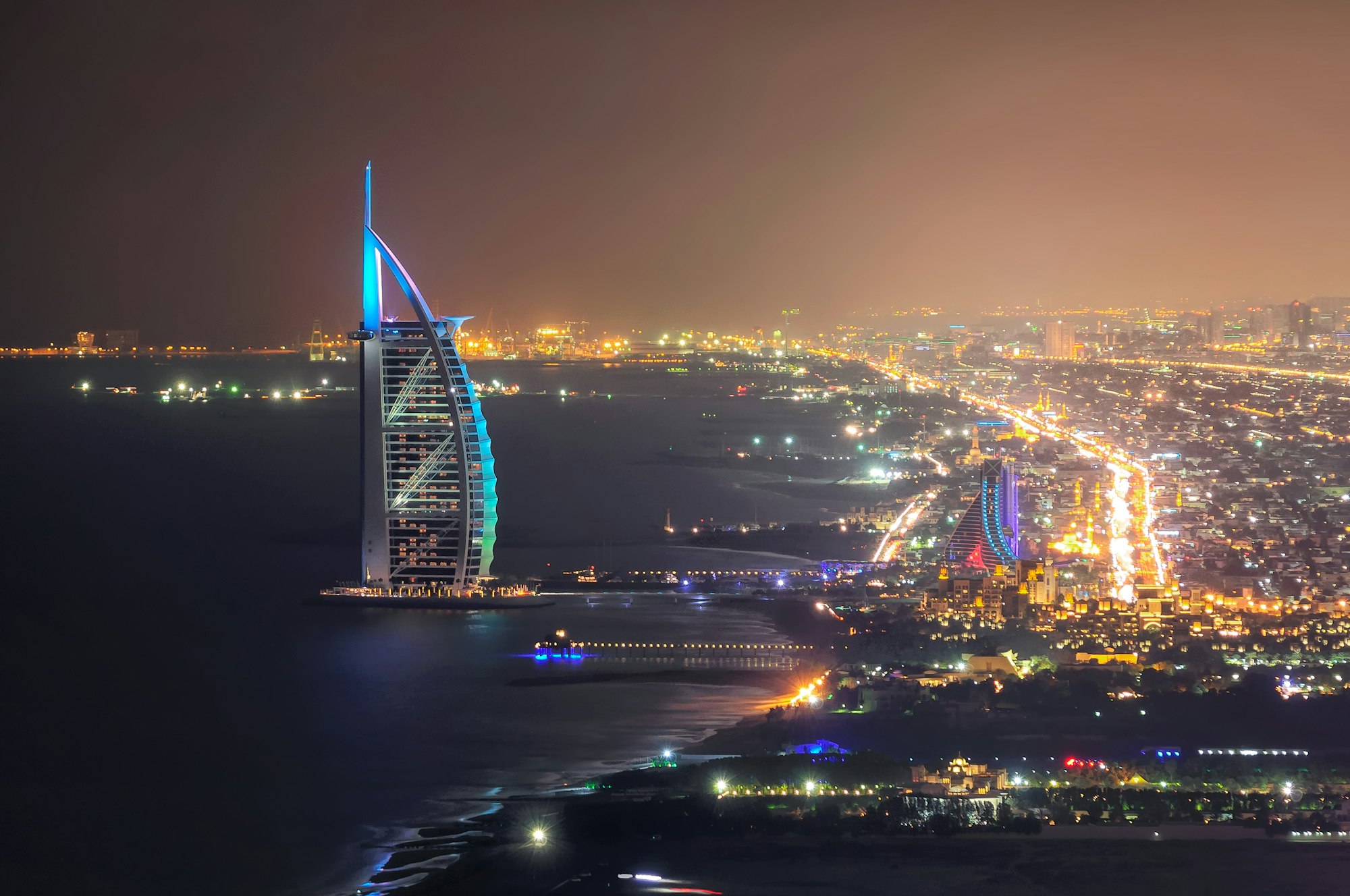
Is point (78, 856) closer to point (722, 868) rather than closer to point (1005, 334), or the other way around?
point (722, 868)

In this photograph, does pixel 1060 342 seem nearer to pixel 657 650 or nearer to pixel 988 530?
pixel 988 530

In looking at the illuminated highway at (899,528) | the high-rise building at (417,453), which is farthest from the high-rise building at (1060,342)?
the high-rise building at (417,453)

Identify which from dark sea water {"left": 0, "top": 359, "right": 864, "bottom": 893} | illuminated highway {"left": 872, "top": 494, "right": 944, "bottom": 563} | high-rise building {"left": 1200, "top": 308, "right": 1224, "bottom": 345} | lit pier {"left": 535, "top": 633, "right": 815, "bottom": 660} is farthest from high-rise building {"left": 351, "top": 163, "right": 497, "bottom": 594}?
high-rise building {"left": 1200, "top": 308, "right": 1224, "bottom": 345}

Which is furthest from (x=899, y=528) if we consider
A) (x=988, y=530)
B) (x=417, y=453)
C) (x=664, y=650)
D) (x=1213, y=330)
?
(x=1213, y=330)

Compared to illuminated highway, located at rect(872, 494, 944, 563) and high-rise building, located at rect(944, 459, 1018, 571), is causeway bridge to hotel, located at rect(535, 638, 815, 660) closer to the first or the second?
high-rise building, located at rect(944, 459, 1018, 571)

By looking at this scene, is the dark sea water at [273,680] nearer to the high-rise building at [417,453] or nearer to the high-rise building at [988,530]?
the high-rise building at [417,453]

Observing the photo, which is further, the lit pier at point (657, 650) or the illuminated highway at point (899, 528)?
the illuminated highway at point (899, 528)

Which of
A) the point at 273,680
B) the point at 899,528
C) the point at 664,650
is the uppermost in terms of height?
the point at 899,528
